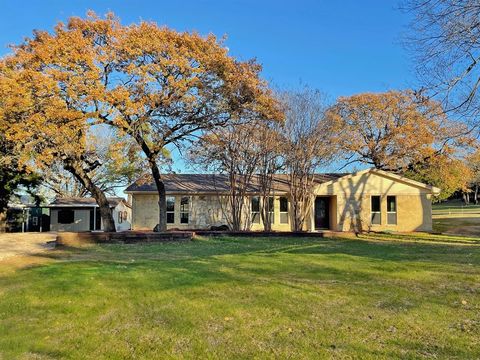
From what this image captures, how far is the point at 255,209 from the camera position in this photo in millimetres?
28797

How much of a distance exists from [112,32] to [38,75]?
3.60 m

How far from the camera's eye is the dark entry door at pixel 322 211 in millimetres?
30422

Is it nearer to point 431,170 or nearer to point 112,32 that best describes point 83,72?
point 112,32

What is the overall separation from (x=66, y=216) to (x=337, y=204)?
23.5 metres

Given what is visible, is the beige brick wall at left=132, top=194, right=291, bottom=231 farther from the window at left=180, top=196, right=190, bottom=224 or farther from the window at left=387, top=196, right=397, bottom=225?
the window at left=387, top=196, right=397, bottom=225

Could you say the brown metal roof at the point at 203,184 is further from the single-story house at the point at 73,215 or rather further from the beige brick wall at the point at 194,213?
the single-story house at the point at 73,215

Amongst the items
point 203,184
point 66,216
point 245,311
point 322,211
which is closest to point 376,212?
point 322,211

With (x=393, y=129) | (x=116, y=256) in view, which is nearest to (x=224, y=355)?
(x=116, y=256)

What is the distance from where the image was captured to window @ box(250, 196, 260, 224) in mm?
28578

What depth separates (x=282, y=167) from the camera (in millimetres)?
→ 24703

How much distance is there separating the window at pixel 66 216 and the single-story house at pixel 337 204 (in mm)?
11522

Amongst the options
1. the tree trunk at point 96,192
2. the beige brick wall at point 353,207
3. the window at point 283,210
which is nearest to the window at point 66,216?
the beige brick wall at point 353,207

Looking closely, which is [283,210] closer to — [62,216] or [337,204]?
[337,204]

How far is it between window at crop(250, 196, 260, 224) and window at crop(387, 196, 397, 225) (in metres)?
8.70
